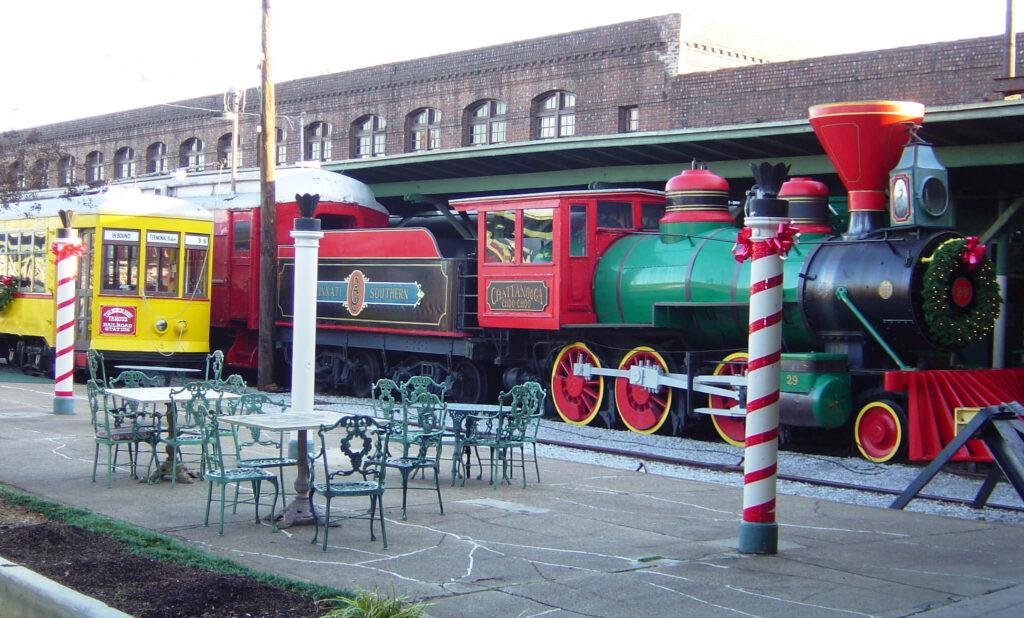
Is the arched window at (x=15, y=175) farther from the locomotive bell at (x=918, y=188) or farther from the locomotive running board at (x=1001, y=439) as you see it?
the locomotive running board at (x=1001, y=439)

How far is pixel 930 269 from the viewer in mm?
11703

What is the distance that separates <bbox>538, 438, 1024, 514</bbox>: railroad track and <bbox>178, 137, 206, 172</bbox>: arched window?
27306 millimetres

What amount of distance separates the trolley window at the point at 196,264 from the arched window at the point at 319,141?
567 inches

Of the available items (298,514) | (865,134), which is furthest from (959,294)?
(298,514)

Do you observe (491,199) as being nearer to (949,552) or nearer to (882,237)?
(882,237)

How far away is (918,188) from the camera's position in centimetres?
1184

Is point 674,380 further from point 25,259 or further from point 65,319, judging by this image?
point 25,259

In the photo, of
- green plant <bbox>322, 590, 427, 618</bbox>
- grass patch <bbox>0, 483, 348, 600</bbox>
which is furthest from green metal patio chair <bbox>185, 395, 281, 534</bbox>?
green plant <bbox>322, 590, 427, 618</bbox>

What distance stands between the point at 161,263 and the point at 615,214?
27.3 feet

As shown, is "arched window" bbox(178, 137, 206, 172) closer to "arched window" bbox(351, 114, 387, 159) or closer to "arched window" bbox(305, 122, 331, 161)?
"arched window" bbox(305, 122, 331, 161)

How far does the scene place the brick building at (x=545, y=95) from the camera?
22203 millimetres

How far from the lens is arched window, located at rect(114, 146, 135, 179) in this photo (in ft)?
133

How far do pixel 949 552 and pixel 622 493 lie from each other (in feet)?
9.65

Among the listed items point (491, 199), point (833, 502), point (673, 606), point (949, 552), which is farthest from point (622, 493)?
point (491, 199)
